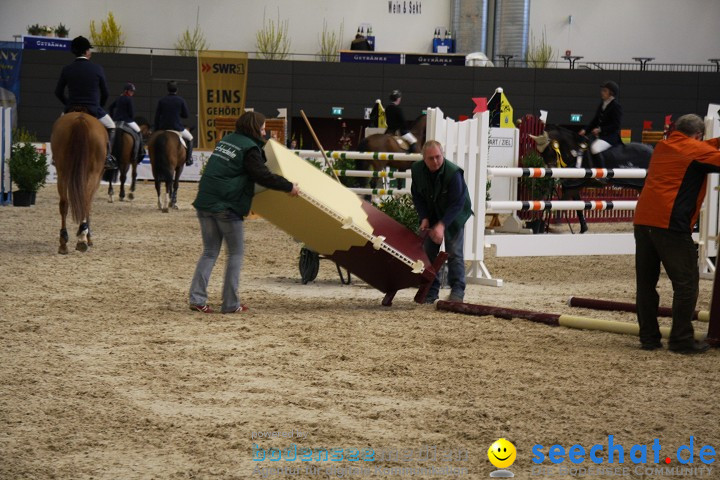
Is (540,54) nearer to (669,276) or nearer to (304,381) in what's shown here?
(669,276)

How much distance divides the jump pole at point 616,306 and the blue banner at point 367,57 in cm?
2128

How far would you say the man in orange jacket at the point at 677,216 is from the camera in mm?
6055

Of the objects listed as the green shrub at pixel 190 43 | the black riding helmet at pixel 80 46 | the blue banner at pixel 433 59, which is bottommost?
the black riding helmet at pixel 80 46

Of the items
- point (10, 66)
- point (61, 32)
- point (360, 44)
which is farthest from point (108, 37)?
point (360, 44)

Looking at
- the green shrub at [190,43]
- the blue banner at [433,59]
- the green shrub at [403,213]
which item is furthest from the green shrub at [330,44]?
the green shrub at [403,213]

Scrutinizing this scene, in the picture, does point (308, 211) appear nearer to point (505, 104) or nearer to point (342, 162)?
point (342, 162)

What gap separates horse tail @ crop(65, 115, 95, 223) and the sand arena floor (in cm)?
156

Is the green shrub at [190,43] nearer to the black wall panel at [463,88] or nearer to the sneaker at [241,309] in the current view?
the black wall panel at [463,88]

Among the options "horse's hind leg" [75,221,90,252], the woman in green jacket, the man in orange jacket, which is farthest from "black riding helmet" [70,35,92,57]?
the man in orange jacket

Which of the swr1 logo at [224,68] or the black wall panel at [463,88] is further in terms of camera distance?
the black wall panel at [463,88]

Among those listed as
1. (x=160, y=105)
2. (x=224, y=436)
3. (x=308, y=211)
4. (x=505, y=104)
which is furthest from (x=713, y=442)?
(x=160, y=105)

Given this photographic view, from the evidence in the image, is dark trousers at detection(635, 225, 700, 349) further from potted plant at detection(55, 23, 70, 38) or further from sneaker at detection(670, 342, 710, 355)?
potted plant at detection(55, 23, 70, 38)

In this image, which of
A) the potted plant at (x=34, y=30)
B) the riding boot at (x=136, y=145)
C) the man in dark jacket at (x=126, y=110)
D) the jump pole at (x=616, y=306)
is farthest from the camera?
the potted plant at (x=34, y=30)

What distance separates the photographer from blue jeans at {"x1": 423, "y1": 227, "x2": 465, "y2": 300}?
8.12 m
